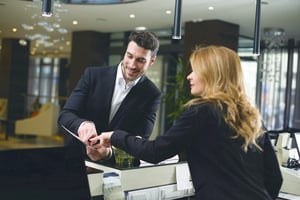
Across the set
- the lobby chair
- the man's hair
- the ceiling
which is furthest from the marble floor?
the man's hair

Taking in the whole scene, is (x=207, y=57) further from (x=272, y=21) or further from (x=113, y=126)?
(x=272, y=21)

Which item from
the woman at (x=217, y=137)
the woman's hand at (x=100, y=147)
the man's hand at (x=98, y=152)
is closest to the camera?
the woman at (x=217, y=137)

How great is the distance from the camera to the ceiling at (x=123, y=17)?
6.93 metres

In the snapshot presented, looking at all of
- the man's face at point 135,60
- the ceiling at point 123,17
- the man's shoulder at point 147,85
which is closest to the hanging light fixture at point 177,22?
the man's shoulder at point 147,85

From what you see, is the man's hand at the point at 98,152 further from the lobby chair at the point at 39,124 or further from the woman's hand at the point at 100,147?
the lobby chair at the point at 39,124

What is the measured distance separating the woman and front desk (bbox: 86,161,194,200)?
1.29ft

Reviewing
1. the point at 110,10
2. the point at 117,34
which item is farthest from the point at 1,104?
the point at 110,10

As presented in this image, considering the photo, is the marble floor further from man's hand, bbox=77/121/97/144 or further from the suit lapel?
man's hand, bbox=77/121/97/144

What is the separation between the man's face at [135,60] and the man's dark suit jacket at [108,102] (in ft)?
0.47

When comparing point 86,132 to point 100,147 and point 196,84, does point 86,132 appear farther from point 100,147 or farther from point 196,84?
point 196,84

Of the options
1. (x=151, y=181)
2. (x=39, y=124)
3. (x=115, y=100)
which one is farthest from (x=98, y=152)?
(x=39, y=124)

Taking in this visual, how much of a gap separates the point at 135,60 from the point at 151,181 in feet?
1.93

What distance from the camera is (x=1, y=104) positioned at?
10.0m

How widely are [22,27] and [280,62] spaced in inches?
236
